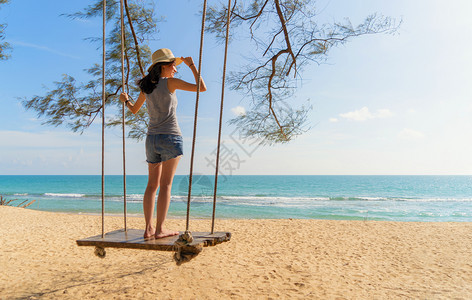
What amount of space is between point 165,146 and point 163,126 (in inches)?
5.4

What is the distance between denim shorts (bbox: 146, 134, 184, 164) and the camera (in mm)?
Result: 2100

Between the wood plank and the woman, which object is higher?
the woman

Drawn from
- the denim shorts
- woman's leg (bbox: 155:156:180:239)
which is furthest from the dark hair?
woman's leg (bbox: 155:156:180:239)

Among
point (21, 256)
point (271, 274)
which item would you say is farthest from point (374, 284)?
point (21, 256)

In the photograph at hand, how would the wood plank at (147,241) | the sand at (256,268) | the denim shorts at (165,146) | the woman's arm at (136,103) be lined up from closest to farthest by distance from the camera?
the wood plank at (147,241)
the denim shorts at (165,146)
the woman's arm at (136,103)
the sand at (256,268)

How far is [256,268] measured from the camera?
4465 mm

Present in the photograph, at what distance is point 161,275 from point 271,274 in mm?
1387

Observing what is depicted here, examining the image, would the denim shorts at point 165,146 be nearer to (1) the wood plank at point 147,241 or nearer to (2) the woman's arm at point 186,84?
(2) the woman's arm at point 186,84

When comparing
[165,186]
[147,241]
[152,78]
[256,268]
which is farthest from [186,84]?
[256,268]

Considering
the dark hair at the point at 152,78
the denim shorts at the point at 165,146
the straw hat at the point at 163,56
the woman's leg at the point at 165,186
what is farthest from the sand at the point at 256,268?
the straw hat at the point at 163,56

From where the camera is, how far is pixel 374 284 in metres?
3.98

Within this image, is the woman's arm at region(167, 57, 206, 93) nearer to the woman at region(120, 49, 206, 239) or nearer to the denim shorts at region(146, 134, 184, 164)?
the woman at region(120, 49, 206, 239)

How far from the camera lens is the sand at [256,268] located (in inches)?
138

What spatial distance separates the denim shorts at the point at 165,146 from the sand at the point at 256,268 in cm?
185
